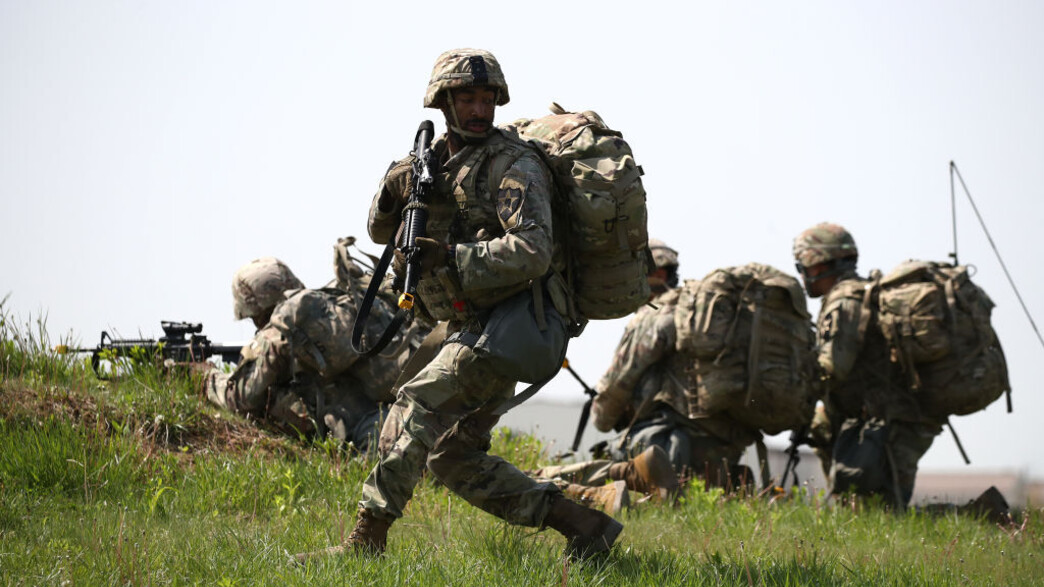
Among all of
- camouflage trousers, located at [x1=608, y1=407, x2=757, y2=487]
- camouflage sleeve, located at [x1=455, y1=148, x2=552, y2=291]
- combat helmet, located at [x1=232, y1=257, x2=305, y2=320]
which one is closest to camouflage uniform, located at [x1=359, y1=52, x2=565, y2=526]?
camouflage sleeve, located at [x1=455, y1=148, x2=552, y2=291]

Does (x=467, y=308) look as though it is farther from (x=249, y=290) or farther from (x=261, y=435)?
(x=249, y=290)

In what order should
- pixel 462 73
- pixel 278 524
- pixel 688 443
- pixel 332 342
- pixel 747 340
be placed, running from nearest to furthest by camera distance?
pixel 462 73 → pixel 278 524 → pixel 332 342 → pixel 747 340 → pixel 688 443

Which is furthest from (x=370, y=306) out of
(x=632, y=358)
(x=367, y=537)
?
(x=632, y=358)

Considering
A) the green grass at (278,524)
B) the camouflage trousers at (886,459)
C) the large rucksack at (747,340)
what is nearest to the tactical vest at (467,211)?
the green grass at (278,524)

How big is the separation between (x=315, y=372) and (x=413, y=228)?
376 cm

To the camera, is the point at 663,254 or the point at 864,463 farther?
the point at 663,254

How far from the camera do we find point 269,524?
599cm

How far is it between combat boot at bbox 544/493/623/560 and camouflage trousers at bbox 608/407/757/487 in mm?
4593

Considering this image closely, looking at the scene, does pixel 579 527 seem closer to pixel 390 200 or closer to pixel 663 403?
pixel 390 200

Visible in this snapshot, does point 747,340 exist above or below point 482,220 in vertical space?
below

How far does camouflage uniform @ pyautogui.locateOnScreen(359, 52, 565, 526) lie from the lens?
4902 mm

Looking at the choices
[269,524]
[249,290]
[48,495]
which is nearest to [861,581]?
[269,524]

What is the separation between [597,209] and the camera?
5215mm

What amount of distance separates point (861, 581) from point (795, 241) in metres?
6.25
